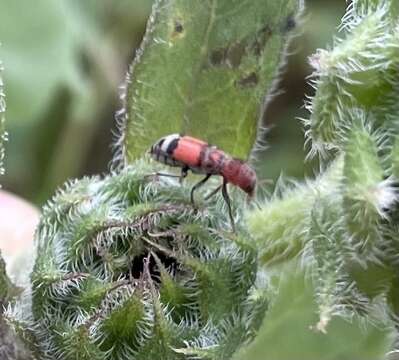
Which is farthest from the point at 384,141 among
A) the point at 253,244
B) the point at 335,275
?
the point at 253,244

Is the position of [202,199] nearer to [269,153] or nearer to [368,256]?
[368,256]

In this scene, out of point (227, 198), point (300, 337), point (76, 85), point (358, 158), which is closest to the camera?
point (358, 158)

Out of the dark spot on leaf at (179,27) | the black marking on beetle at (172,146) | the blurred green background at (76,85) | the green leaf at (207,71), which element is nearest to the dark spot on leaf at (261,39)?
the green leaf at (207,71)

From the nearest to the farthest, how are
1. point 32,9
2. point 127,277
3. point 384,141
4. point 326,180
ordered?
1. point 384,141
2. point 127,277
3. point 326,180
4. point 32,9

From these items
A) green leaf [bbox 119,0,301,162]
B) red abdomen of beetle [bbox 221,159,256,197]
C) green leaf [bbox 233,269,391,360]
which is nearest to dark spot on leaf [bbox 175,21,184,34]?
green leaf [bbox 119,0,301,162]

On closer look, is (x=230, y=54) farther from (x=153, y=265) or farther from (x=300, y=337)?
(x=300, y=337)

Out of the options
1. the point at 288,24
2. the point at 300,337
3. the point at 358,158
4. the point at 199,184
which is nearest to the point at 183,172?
the point at 199,184
